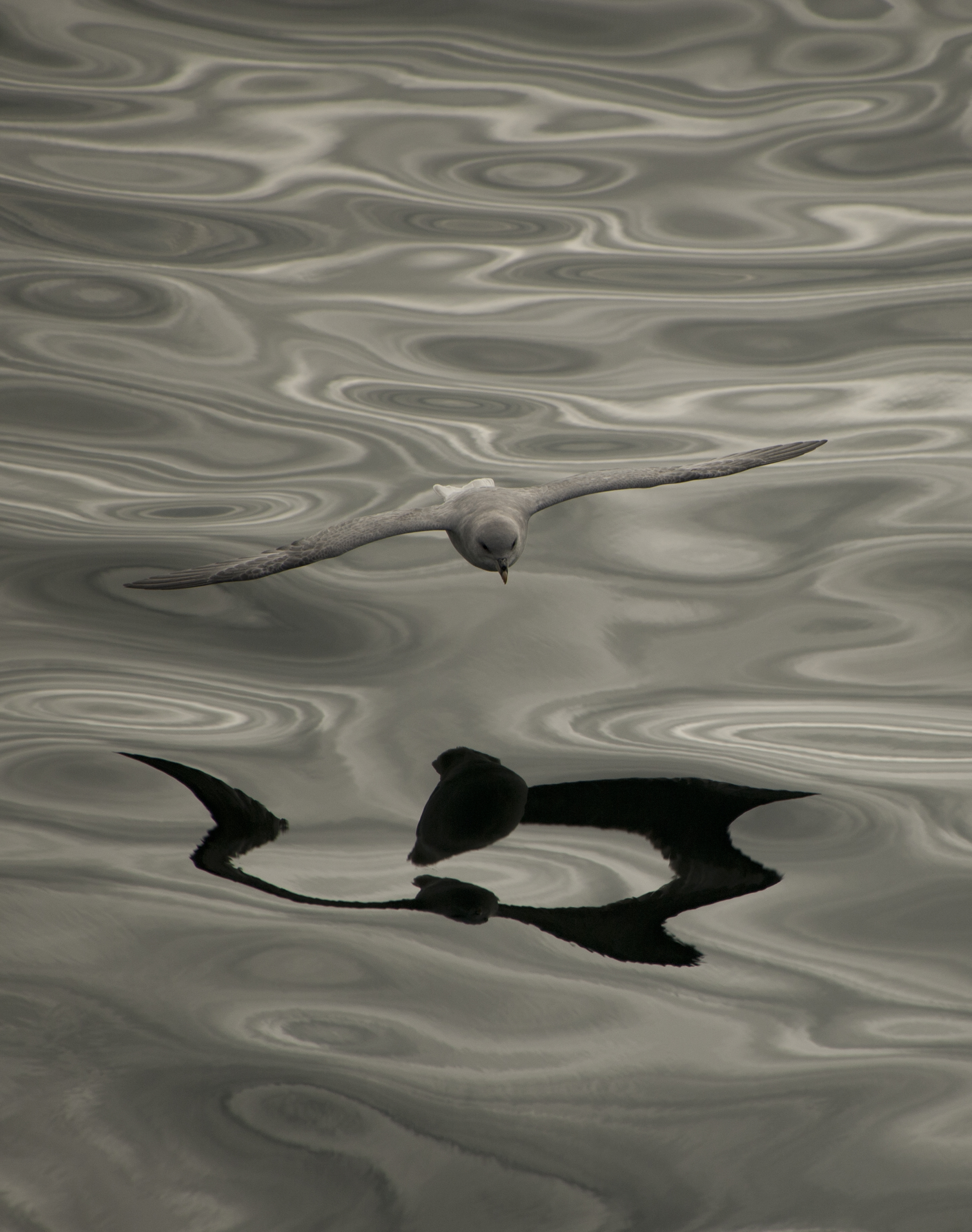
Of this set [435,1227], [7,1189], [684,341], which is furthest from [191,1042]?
[684,341]

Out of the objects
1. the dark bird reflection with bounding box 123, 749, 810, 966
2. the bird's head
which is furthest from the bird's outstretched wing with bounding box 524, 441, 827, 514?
the dark bird reflection with bounding box 123, 749, 810, 966

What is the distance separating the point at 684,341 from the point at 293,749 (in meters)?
8.03

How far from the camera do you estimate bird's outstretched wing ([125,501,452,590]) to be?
890 cm

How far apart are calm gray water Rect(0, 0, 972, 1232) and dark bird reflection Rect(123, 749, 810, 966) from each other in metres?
0.12

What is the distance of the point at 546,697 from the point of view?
9.35m

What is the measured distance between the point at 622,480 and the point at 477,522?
1533 mm

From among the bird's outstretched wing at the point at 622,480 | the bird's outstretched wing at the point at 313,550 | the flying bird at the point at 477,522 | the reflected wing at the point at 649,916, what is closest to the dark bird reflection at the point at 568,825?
the reflected wing at the point at 649,916

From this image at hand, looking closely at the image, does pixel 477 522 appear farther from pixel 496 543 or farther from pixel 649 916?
pixel 649 916

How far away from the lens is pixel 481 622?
33.9 ft

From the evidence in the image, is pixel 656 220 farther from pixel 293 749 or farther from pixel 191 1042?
pixel 191 1042

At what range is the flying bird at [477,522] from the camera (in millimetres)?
9062

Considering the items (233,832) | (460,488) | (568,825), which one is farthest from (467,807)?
(460,488)

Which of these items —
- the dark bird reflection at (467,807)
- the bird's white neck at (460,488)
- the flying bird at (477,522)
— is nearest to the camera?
the dark bird reflection at (467,807)

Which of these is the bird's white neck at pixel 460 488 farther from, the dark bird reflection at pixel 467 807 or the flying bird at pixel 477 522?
the dark bird reflection at pixel 467 807
